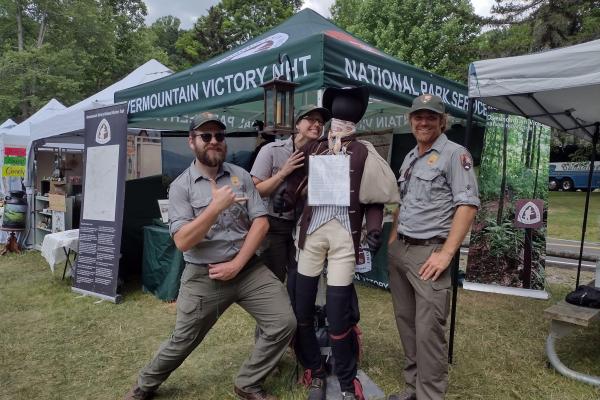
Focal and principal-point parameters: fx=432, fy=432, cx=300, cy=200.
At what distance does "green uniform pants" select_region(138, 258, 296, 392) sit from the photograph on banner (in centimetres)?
374

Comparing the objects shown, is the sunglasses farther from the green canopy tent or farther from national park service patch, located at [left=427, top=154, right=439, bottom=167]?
national park service patch, located at [left=427, top=154, right=439, bottom=167]

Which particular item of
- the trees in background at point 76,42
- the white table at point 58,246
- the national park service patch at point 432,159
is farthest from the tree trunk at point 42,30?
the national park service patch at point 432,159

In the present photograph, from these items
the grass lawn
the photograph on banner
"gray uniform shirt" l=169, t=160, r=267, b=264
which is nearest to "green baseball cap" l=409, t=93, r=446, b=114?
"gray uniform shirt" l=169, t=160, r=267, b=264

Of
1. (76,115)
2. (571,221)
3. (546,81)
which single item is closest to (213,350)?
(546,81)

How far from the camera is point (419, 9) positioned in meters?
18.7

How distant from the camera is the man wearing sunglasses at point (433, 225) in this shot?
2.33 metres

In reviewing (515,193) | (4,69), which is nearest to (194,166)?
(515,193)

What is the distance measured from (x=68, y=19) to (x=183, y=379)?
26310 mm

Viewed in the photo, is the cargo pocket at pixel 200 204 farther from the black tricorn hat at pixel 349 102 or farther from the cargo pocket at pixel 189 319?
the black tricorn hat at pixel 349 102

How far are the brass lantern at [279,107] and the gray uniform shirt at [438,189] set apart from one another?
0.94 metres

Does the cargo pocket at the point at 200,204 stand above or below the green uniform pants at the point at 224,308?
above

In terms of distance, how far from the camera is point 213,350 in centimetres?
359

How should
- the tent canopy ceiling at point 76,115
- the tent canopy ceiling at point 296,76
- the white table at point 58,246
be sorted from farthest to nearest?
1. the tent canopy ceiling at point 76,115
2. the white table at point 58,246
3. the tent canopy ceiling at point 296,76

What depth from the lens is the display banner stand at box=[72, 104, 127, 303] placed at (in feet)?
16.3
